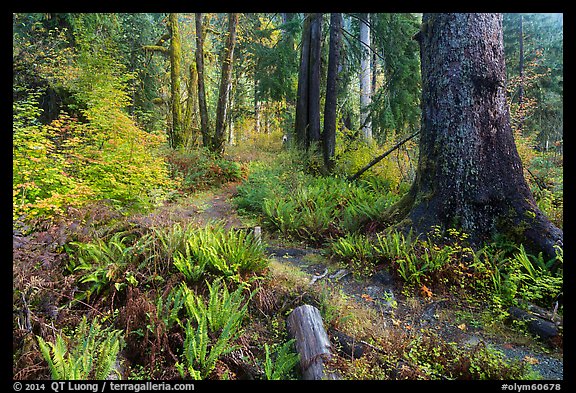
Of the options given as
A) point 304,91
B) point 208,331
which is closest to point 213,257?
point 208,331

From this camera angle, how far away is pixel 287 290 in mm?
4086

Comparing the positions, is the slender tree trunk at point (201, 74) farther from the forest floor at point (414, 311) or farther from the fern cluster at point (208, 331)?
the fern cluster at point (208, 331)

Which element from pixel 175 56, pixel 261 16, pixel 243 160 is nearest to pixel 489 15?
pixel 243 160

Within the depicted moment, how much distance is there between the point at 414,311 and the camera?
3.92 metres

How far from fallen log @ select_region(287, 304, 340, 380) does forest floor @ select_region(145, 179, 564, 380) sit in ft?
1.93

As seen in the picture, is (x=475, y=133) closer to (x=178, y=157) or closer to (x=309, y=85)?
(x=309, y=85)

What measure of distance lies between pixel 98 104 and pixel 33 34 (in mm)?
5035

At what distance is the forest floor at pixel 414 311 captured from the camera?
10.4ft

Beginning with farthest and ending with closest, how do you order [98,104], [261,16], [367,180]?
[261,16]
[367,180]
[98,104]

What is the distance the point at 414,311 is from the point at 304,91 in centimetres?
1041

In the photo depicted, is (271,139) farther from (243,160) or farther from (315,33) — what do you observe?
(315,33)

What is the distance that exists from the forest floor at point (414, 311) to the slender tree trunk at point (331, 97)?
6409 millimetres

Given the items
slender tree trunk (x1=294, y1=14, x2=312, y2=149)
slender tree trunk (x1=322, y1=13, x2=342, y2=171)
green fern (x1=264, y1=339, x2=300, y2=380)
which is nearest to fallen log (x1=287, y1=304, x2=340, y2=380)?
green fern (x1=264, y1=339, x2=300, y2=380)

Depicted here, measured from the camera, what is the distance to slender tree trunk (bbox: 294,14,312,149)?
12.3 metres
